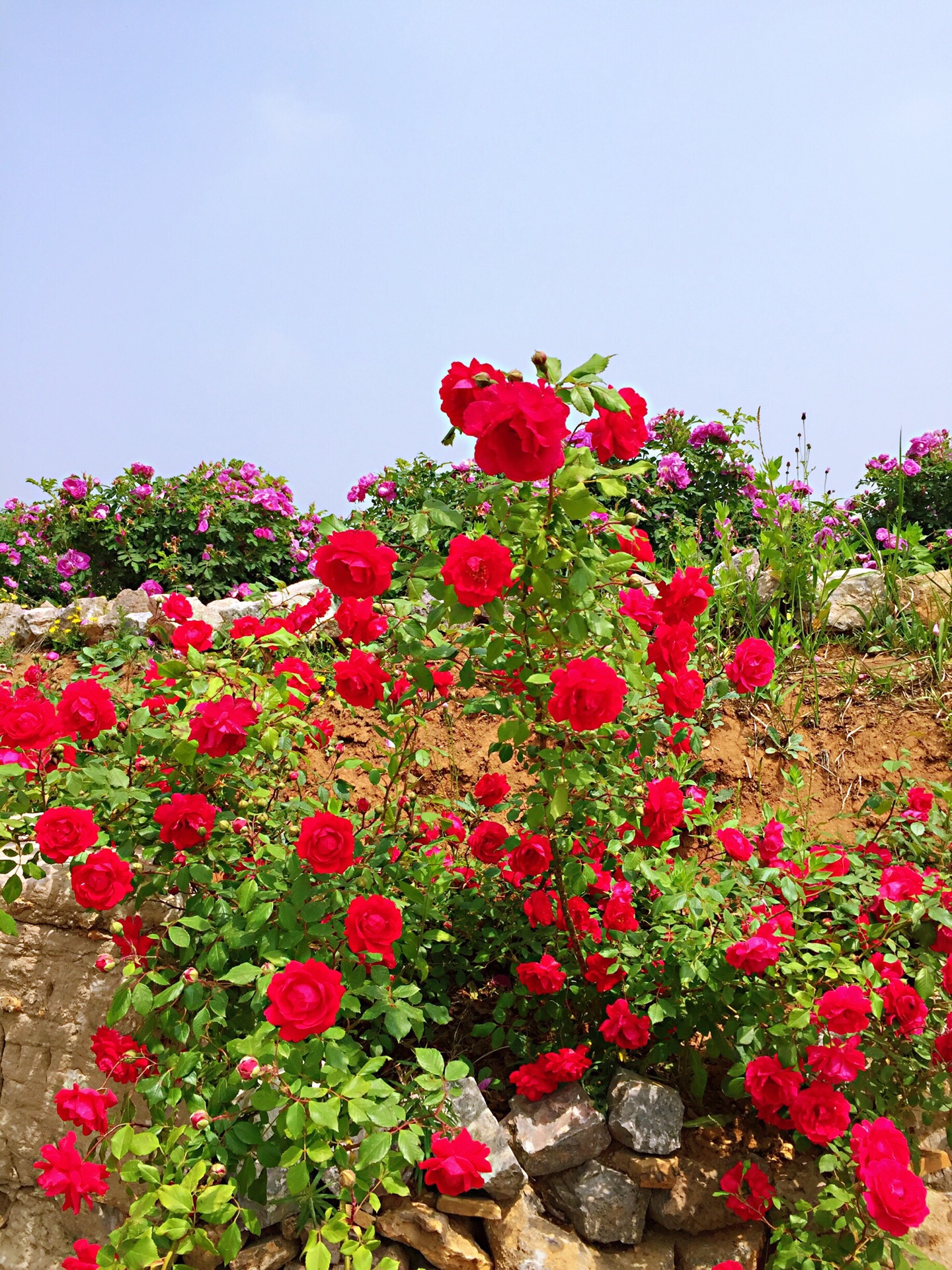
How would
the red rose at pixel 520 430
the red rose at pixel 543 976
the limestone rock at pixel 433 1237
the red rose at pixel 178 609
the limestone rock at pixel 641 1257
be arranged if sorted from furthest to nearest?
the red rose at pixel 178 609 → the red rose at pixel 543 976 → the limestone rock at pixel 641 1257 → the limestone rock at pixel 433 1237 → the red rose at pixel 520 430

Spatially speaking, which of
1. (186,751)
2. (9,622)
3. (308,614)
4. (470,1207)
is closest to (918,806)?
(470,1207)

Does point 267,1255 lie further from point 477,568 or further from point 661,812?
point 477,568

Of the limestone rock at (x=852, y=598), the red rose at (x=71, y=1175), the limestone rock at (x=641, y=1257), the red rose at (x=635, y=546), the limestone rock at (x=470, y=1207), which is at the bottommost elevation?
the limestone rock at (x=641, y=1257)

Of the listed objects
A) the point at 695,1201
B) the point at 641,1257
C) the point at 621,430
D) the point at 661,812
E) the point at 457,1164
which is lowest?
the point at 641,1257

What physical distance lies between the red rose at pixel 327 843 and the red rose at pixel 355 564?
0.50 metres

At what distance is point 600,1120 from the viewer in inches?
91.4

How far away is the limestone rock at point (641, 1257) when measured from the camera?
A: 2227 millimetres

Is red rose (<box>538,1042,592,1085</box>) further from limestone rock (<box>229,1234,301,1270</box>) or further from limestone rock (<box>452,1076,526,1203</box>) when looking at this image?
limestone rock (<box>229,1234,301,1270</box>)

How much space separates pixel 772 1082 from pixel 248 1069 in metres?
1.24

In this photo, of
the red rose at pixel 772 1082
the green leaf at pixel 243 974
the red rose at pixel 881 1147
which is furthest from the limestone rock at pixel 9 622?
the red rose at pixel 881 1147

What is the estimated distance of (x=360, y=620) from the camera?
2059 millimetres

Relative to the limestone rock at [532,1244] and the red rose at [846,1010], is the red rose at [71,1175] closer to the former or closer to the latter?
the limestone rock at [532,1244]

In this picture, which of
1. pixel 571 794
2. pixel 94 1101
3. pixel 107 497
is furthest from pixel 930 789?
pixel 107 497

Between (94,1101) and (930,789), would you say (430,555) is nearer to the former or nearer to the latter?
(94,1101)
